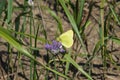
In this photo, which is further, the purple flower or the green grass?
the purple flower

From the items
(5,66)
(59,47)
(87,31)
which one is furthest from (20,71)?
(59,47)

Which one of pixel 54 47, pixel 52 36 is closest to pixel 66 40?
pixel 54 47

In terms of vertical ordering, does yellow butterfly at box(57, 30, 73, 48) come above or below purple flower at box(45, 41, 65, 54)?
above

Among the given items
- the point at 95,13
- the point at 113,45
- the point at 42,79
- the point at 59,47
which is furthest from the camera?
the point at 95,13

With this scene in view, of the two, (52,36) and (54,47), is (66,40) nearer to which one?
(54,47)

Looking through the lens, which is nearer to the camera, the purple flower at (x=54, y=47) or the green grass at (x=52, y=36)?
the green grass at (x=52, y=36)

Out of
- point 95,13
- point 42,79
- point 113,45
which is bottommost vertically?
point 42,79

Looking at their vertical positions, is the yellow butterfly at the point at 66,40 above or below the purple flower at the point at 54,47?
above

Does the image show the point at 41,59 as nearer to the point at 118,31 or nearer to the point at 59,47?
the point at 118,31

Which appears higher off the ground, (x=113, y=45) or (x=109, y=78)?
(x=113, y=45)

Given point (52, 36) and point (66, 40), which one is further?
point (52, 36)

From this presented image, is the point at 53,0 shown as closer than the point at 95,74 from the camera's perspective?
No
